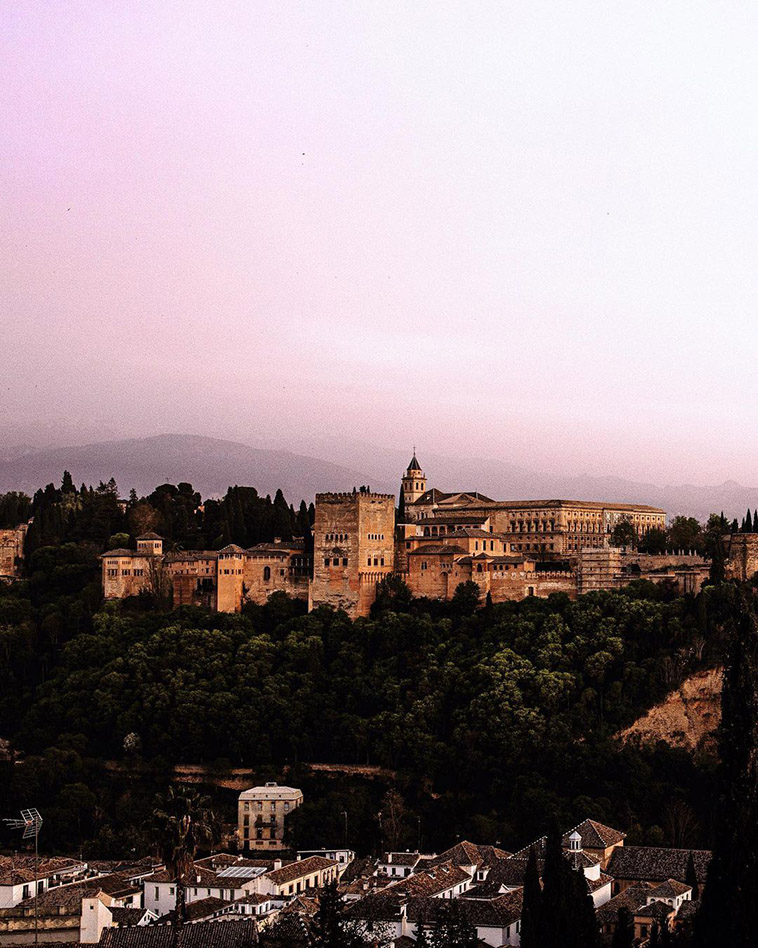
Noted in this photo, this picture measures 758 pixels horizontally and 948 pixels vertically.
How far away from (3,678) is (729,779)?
34.8 meters

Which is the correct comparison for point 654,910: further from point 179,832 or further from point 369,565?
point 369,565

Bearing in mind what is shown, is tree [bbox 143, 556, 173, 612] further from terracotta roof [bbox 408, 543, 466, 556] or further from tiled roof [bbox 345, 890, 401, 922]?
tiled roof [bbox 345, 890, 401, 922]

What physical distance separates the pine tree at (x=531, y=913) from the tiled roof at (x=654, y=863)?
7521 mm

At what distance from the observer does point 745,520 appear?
5581 cm

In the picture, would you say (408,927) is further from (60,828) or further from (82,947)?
(60,828)

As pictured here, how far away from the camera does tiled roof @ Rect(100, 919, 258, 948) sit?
3127 centimetres

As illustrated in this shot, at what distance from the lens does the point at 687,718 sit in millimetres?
47562

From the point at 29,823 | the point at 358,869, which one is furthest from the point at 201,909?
the point at 29,823

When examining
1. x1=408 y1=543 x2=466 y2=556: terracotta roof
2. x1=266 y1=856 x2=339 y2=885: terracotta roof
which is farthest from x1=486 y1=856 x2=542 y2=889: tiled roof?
x1=408 y1=543 x2=466 y2=556: terracotta roof

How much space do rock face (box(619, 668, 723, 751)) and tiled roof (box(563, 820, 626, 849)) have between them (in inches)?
274

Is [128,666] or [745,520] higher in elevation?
[745,520]

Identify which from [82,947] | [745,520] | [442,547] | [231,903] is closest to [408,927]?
[231,903]

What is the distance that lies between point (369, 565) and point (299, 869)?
18018 millimetres

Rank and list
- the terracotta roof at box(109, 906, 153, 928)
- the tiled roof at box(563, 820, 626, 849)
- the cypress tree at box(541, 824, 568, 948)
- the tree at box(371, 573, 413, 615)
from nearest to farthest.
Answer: the cypress tree at box(541, 824, 568, 948), the terracotta roof at box(109, 906, 153, 928), the tiled roof at box(563, 820, 626, 849), the tree at box(371, 573, 413, 615)
